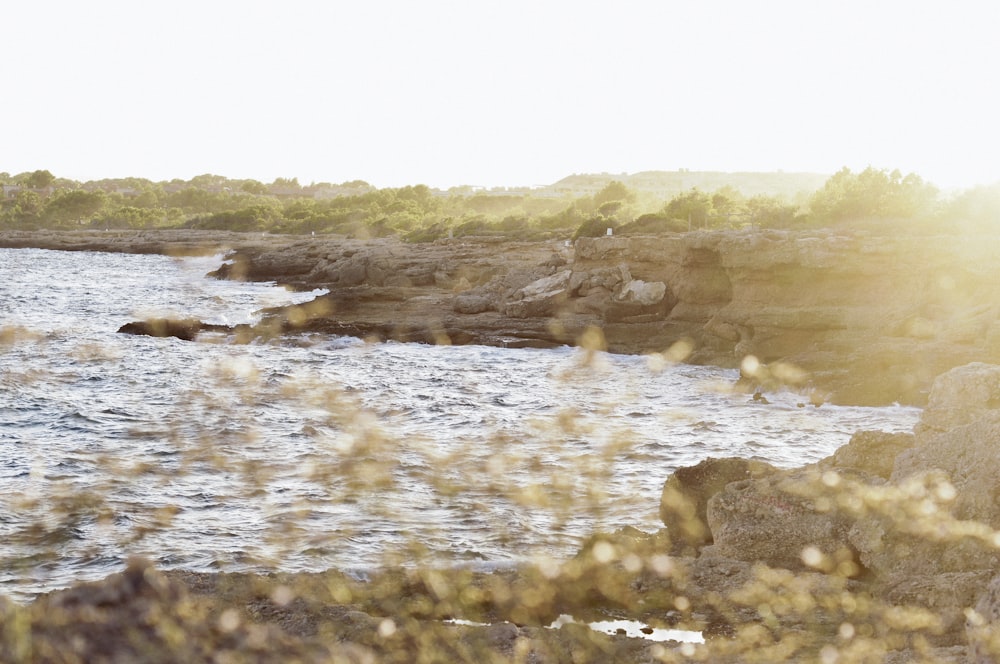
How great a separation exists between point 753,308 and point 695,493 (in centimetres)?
1701

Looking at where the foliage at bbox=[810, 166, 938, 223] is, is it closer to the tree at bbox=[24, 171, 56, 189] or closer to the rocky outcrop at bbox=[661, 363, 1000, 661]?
the rocky outcrop at bbox=[661, 363, 1000, 661]

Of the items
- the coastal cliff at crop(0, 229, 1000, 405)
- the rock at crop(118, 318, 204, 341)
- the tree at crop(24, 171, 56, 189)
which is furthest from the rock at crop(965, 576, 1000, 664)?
the tree at crop(24, 171, 56, 189)

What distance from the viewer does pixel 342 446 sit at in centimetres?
1515

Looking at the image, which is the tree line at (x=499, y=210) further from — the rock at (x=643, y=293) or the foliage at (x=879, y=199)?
the rock at (x=643, y=293)

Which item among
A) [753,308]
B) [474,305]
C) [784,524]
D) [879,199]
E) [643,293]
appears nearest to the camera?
[784,524]

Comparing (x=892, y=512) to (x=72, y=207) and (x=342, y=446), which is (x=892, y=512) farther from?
(x=72, y=207)

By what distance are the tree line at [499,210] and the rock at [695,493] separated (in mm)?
26145

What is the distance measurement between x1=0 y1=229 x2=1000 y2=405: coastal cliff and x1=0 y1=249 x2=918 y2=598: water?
113 centimetres

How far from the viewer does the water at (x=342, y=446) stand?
10.2 metres

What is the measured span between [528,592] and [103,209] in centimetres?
13560

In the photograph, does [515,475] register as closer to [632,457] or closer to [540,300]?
[632,457]

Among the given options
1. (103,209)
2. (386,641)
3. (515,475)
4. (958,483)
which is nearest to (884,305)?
(515,475)

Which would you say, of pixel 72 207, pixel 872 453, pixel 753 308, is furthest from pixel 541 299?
pixel 72 207

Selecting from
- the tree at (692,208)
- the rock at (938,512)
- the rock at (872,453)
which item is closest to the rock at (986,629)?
the rock at (938,512)
